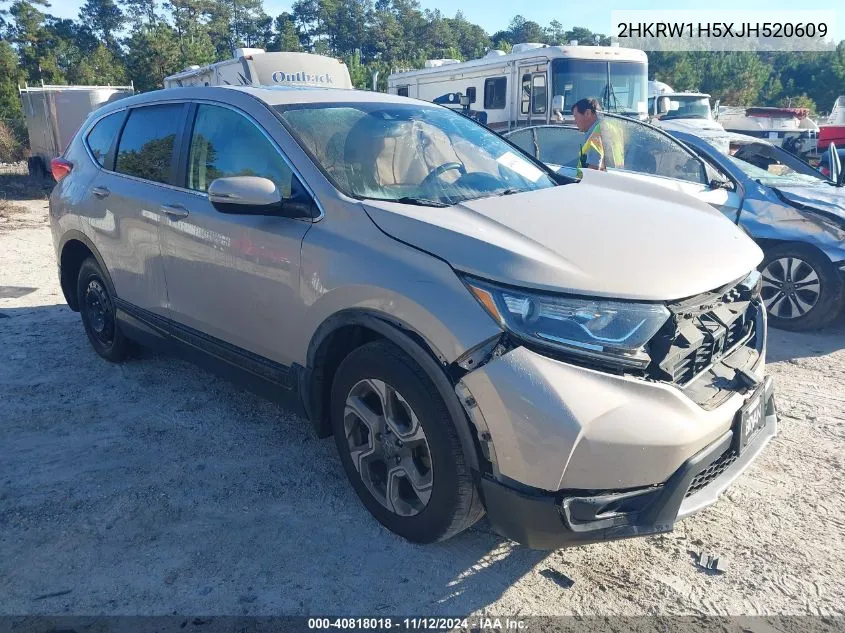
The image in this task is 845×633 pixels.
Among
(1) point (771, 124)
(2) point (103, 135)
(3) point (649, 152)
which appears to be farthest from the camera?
(1) point (771, 124)

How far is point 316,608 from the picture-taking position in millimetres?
2477

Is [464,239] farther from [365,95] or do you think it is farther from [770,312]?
[770,312]

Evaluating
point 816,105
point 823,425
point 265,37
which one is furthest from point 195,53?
point 265,37

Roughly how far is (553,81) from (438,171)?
10.7 metres

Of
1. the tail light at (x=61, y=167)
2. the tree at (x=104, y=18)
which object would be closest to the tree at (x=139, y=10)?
the tree at (x=104, y=18)

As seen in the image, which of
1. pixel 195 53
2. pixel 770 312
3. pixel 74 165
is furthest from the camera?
pixel 195 53

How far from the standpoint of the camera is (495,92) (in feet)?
48.3

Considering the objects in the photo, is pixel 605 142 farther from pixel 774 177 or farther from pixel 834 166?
pixel 834 166

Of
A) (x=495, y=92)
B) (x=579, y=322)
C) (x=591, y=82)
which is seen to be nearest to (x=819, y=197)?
(x=579, y=322)

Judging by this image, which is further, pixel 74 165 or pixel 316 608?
pixel 74 165

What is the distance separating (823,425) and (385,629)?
9.75 ft

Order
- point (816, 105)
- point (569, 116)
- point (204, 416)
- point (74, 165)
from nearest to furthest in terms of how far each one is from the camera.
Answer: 1. point (204, 416)
2. point (74, 165)
3. point (569, 116)
4. point (816, 105)

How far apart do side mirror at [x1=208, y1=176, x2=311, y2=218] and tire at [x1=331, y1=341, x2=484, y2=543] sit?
73 cm

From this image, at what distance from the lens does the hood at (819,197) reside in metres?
5.52
